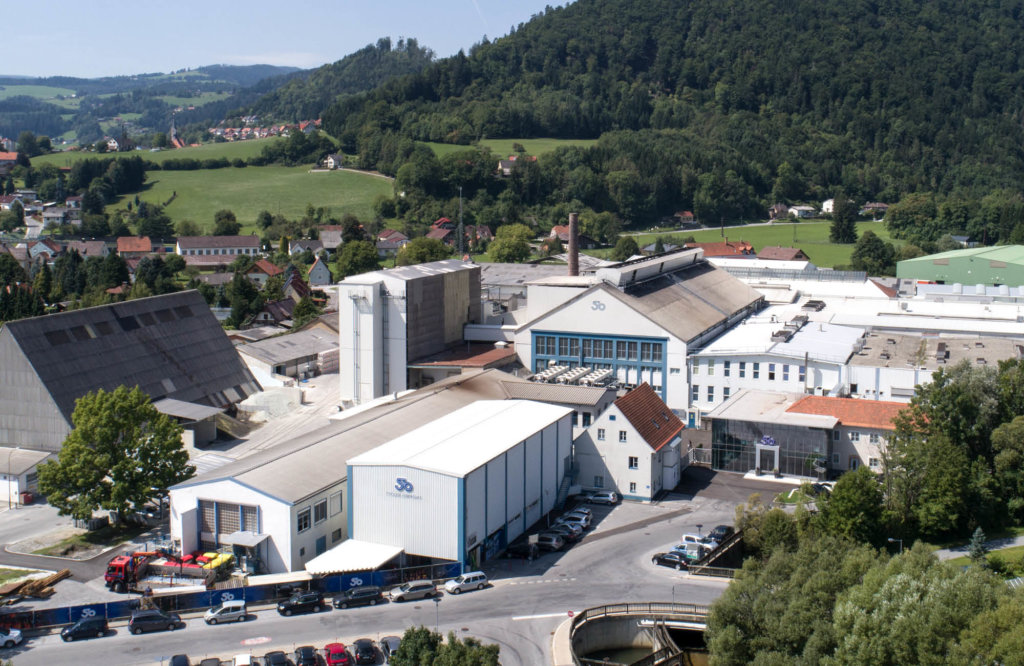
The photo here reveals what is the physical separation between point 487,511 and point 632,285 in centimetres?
2126

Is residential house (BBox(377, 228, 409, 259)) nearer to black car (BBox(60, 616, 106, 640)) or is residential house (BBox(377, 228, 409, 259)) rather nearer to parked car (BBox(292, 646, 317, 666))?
black car (BBox(60, 616, 106, 640))

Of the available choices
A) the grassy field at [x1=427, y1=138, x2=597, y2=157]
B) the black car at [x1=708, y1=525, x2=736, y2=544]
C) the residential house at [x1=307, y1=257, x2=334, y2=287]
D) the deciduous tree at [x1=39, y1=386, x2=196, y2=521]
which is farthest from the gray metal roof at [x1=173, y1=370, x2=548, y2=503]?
the grassy field at [x1=427, y1=138, x2=597, y2=157]

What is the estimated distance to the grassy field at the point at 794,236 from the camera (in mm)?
104125

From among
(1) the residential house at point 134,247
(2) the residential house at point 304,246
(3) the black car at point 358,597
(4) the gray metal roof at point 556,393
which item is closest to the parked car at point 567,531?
(4) the gray metal roof at point 556,393

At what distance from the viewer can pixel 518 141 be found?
501 feet

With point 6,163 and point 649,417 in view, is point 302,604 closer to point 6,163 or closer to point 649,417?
point 649,417

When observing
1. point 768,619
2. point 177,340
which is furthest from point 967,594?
point 177,340

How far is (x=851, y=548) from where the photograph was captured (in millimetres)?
28438

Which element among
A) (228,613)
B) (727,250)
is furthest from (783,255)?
(228,613)

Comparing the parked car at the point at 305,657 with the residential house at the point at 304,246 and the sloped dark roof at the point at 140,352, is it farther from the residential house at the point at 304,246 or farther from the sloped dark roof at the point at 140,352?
the residential house at the point at 304,246

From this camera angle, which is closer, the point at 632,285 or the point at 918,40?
the point at 632,285

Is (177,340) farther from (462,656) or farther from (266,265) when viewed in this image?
(266,265)

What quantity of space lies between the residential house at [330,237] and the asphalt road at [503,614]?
7456cm

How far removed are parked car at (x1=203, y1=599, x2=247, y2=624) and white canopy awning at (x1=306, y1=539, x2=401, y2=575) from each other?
241cm
